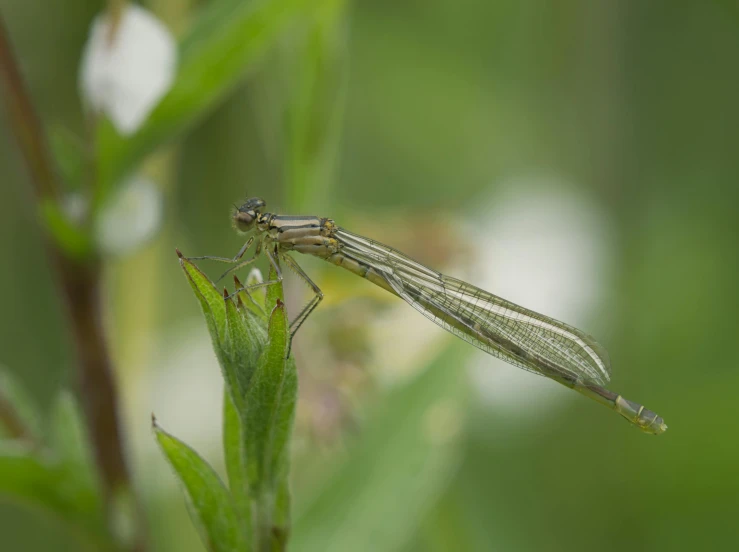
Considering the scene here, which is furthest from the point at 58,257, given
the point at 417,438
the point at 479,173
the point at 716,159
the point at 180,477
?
the point at 716,159

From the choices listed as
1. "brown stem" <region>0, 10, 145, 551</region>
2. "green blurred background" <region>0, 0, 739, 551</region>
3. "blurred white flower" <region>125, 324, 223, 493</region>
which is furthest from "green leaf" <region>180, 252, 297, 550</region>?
"blurred white flower" <region>125, 324, 223, 493</region>

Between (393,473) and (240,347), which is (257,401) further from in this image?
(393,473)

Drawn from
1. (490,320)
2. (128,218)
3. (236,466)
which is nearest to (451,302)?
(490,320)

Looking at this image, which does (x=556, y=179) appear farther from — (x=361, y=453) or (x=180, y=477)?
(x=180, y=477)

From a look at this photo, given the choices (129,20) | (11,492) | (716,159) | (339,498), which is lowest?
(11,492)

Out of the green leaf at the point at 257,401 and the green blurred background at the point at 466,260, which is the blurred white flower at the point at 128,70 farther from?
the green leaf at the point at 257,401

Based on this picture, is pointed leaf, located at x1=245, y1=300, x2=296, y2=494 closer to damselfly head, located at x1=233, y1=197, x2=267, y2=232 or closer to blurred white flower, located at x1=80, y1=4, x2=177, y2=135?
blurred white flower, located at x1=80, y1=4, x2=177, y2=135
